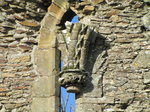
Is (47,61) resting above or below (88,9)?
below

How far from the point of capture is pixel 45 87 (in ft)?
23.4

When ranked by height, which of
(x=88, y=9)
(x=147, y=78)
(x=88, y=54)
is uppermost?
(x=88, y=9)

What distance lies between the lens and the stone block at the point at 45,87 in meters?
7.07

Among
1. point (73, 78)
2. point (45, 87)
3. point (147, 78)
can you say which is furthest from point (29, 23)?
point (147, 78)

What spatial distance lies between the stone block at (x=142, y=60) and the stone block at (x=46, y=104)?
4.26 ft

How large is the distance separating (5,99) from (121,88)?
69.0 inches

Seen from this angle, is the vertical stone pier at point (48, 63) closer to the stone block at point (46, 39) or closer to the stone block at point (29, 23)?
the stone block at point (46, 39)

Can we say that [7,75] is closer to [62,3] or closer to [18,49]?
[18,49]

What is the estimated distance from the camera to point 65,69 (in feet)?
21.8

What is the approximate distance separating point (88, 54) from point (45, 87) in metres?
0.86

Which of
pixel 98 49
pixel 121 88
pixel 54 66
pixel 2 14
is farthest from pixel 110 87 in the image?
pixel 2 14

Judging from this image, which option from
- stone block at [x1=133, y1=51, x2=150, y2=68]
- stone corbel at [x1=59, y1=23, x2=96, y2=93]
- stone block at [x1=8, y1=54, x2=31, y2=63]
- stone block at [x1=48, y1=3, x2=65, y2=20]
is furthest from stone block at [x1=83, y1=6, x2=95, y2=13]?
stone block at [x1=8, y1=54, x2=31, y2=63]

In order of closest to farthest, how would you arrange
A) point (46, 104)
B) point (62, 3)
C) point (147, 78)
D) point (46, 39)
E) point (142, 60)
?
point (147, 78)
point (142, 60)
point (46, 104)
point (46, 39)
point (62, 3)

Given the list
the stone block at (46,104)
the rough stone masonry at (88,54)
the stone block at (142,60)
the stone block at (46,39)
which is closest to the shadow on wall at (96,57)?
the rough stone masonry at (88,54)
